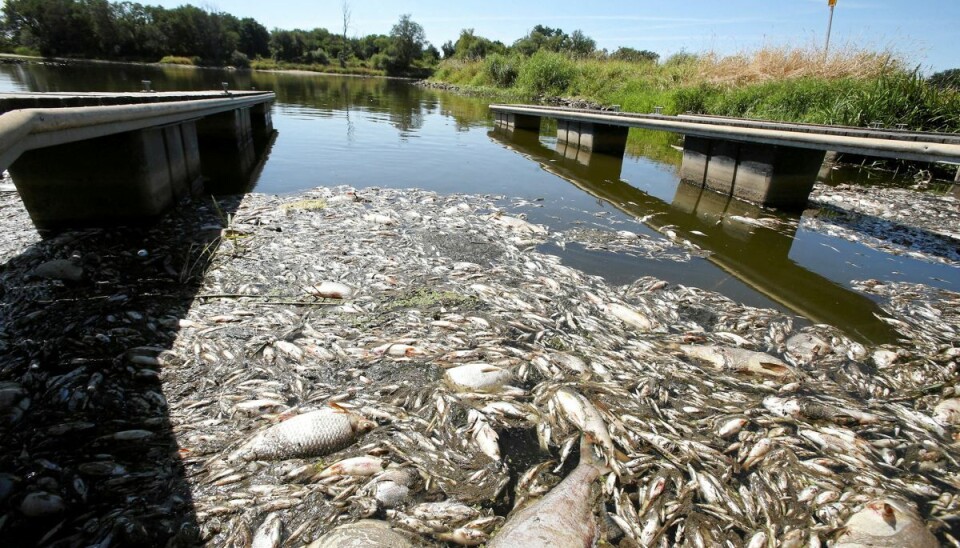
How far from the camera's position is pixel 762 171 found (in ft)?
26.0

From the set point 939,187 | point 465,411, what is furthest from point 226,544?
point 939,187

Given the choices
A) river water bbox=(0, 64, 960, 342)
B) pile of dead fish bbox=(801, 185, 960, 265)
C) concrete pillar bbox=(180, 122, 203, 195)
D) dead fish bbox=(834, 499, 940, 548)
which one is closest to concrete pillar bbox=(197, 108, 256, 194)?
river water bbox=(0, 64, 960, 342)

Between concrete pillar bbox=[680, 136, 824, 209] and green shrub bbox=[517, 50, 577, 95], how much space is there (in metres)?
25.4

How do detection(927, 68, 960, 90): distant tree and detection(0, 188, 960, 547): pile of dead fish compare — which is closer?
detection(0, 188, 960, 547): pile of dead fish

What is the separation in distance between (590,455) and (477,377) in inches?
35.2

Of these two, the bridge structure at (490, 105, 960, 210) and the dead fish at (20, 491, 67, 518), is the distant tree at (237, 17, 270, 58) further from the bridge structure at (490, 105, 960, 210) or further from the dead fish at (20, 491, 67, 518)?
the dead fish at (20, 491, 67, 518)

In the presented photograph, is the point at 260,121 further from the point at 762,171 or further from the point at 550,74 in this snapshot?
the point at 550,74

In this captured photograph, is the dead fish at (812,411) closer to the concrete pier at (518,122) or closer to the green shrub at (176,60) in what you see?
the concrete pier at (518,122)

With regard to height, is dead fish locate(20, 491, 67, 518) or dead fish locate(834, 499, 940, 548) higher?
dead fish locate(20, 491, 67, 518)

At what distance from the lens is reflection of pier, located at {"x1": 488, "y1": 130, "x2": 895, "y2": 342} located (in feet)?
14.4

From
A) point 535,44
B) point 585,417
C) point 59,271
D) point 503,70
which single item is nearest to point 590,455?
point 585,417

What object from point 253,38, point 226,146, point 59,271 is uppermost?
point 253,38

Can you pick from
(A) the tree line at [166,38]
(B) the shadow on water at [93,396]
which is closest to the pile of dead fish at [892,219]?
(B) the shadow on water at [93,396]

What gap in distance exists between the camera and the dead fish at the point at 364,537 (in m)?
1.82
